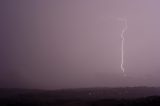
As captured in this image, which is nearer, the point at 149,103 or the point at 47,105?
the point at 149,103

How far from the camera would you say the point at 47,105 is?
4706 centimetres

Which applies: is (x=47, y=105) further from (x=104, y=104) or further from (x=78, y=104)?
(x=104, y=104)

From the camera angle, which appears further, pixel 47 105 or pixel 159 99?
pixel 47 105

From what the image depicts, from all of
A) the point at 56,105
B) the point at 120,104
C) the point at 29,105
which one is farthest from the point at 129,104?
the point at 29,105

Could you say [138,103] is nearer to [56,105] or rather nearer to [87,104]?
[87,104]

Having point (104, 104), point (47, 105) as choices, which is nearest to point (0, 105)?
point (47, 105)

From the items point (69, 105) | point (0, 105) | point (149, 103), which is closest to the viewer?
point (149, 103)

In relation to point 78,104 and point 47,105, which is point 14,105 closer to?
point 47,105

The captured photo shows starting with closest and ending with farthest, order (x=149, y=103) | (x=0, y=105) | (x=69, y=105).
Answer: (x=149, y=103) < (x=69, y=105) < (x=0, y=105)

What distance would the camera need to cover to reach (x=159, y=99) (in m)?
43.1

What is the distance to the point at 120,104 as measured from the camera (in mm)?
43250

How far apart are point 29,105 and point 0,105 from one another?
523 cm

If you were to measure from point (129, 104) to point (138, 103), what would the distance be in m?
1.21

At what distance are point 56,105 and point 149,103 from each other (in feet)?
42.8
